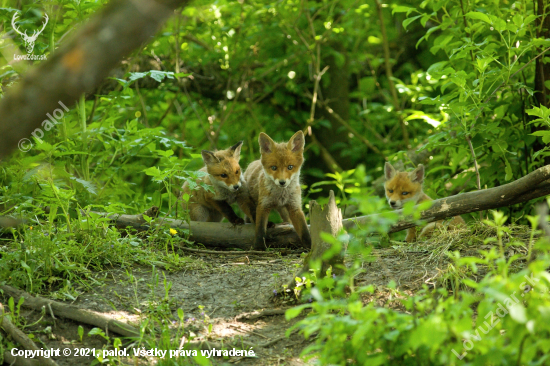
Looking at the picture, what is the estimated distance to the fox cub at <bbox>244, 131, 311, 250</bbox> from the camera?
5.04 metres

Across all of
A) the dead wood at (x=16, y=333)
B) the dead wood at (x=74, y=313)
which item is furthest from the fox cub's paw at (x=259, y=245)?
the dead wood at (x=16, y=333)

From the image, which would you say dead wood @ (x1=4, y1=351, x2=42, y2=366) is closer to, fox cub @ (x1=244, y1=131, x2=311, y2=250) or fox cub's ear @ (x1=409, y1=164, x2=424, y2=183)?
fox cub @ (x1=244, y1=131, x2=311, y2=250)

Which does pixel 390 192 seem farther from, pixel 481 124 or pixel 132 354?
pixel 132 354

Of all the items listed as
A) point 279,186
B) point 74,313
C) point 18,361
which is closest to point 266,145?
point 279,186

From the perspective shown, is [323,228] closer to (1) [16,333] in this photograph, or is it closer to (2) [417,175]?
(1) [16,333]

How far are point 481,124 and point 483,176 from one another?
0.76m

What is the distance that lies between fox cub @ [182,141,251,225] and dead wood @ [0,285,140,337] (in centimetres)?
227

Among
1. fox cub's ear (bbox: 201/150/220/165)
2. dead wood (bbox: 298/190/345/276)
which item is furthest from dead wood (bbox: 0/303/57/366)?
fox cub's ear (bbox: 201/150/220/165)

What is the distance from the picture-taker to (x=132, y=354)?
2.91 meters

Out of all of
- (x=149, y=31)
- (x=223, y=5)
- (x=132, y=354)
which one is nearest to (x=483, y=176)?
(x=132, y=354)

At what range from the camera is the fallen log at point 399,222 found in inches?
160

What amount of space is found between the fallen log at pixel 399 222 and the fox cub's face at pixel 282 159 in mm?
637

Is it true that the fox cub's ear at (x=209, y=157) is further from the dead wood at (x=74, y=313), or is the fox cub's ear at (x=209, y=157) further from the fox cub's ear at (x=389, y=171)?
the dead wood at (x=74, y=313)

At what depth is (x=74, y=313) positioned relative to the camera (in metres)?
3.20
